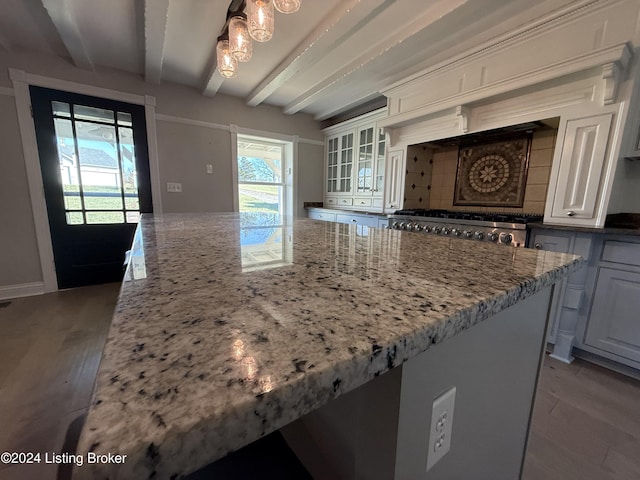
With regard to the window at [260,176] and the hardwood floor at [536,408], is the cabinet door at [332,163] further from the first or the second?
the hardwood floor at [536,408]

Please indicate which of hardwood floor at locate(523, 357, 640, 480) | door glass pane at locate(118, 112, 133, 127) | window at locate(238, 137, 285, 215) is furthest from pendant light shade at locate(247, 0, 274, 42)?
window at locate(238, 137, 285, 215)

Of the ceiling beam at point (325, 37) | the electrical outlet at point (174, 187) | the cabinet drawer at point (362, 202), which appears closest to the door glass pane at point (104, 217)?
the electrical outlet at point (174, 187)

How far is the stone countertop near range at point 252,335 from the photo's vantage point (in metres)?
0.17

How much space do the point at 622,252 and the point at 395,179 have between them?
6.35 feet

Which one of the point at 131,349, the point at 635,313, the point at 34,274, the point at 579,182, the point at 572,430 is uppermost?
the point at 579,182

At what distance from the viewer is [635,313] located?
157cm

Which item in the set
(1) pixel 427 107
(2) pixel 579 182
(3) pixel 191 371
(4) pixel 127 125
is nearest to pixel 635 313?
(2) pixel 579 182

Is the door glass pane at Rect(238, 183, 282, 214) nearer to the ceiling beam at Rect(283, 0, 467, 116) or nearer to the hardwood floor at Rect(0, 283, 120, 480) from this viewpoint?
the ceiling beam at Rect(283, 0, 467, 116)

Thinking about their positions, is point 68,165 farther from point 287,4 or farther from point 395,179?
point 395,179

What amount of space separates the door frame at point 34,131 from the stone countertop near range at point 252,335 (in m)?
3.24

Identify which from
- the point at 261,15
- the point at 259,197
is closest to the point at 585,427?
the point at 261,15

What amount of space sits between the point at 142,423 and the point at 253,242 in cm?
67

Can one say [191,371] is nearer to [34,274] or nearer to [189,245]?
[189,245]

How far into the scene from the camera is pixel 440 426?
0.44m
